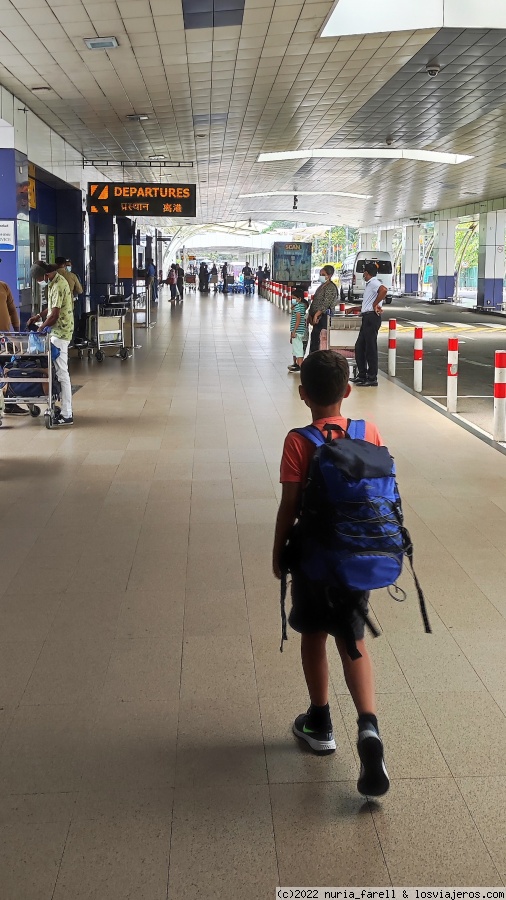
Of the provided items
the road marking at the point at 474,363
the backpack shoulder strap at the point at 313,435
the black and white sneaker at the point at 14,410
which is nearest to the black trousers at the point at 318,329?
the road marking at the point at 474,363

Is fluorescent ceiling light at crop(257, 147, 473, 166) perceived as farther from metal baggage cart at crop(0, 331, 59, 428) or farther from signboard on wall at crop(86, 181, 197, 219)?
metal baggage cart at crop(0, 331, 59, 428)

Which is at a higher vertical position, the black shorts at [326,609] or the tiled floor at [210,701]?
the black shorts at [326,609]

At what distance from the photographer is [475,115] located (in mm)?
18359

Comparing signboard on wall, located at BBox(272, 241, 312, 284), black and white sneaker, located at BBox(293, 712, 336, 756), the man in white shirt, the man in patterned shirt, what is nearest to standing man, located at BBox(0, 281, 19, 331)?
the man in patterned shirt

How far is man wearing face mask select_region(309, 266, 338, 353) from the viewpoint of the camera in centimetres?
1457

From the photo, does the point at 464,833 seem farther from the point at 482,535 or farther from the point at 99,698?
the point at 482,535

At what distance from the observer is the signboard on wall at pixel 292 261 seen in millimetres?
45062

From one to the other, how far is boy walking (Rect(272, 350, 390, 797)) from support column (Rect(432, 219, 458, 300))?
44787 mm

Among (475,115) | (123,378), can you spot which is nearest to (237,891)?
(123,378)

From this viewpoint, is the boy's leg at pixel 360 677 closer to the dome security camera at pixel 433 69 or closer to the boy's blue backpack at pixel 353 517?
the boy's blue backpack at pixel 353 517

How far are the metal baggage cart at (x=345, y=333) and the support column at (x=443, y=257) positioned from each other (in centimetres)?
3211

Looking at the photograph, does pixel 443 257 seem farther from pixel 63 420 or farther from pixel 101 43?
pixel 63 420

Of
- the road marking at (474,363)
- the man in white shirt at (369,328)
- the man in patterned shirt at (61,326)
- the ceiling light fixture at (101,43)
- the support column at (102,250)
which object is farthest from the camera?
the support column at (102,250)

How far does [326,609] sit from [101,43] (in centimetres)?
1058
